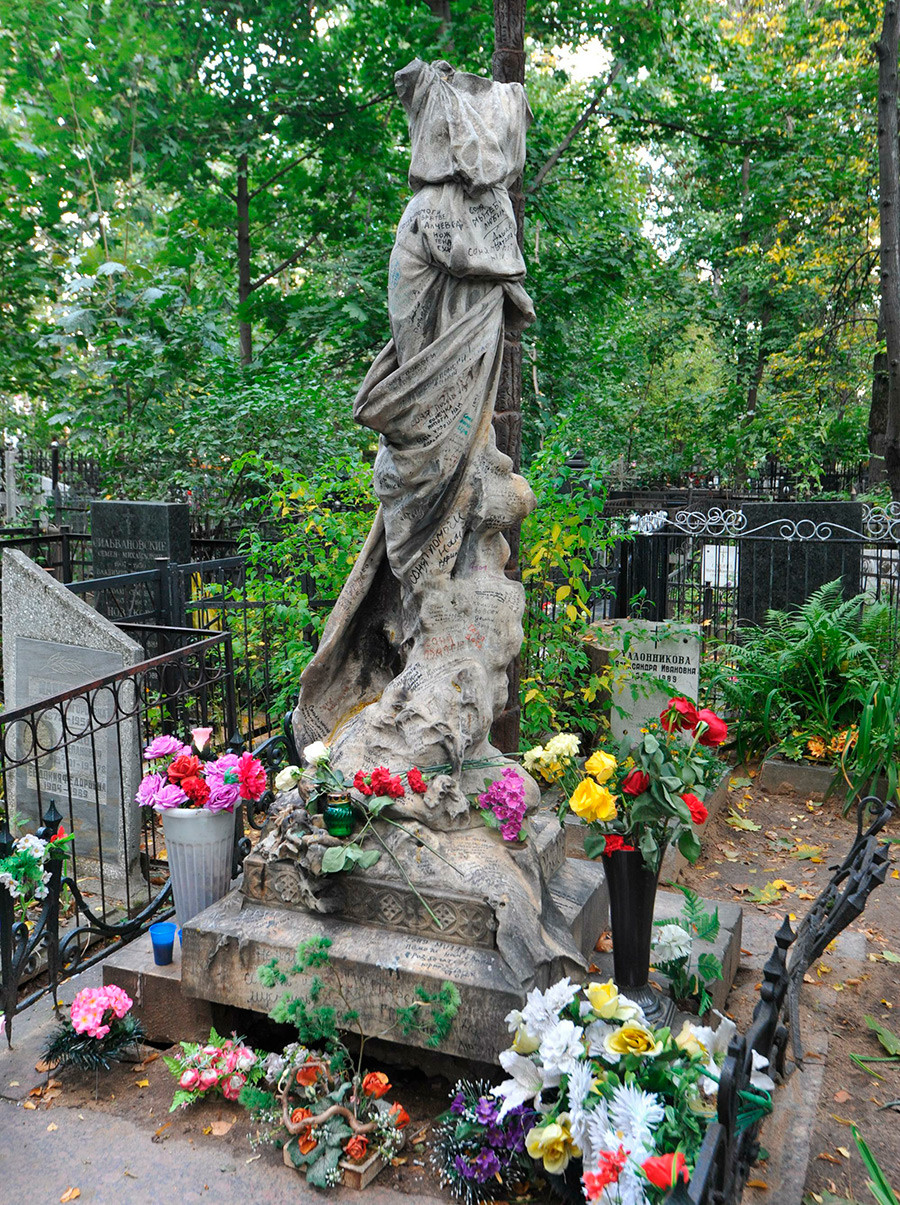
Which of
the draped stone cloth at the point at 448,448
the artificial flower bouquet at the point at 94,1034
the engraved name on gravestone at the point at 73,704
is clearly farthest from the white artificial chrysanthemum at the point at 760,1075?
the engraved name on gravestone at the point at 73,704

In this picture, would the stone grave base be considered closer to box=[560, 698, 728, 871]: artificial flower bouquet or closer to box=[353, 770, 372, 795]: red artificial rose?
box=[353, 770, 372, 795]: red artificial rose

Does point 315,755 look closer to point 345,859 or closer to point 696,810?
point 345,859

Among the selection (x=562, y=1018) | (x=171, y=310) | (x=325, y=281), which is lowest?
(x=562, y=1018)

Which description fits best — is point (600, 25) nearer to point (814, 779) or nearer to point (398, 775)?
point (814, 779)

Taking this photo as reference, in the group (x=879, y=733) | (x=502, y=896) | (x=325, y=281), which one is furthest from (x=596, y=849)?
(x=325, y=281)

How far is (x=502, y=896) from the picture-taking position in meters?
3.25

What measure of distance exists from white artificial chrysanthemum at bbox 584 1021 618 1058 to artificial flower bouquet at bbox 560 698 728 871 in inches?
23.7

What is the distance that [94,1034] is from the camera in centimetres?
334

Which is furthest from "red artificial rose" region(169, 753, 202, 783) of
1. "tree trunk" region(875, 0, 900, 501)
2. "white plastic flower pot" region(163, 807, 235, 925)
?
"tree trunk" region(875, 0, 900, 501)

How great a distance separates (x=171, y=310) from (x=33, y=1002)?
9.91m

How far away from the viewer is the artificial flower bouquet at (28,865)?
3361 mm

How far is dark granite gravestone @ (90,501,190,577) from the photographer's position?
352 inches

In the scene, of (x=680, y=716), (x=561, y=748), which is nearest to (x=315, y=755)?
(x=561, y=748)

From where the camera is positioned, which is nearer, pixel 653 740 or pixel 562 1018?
pixel 562 1018
